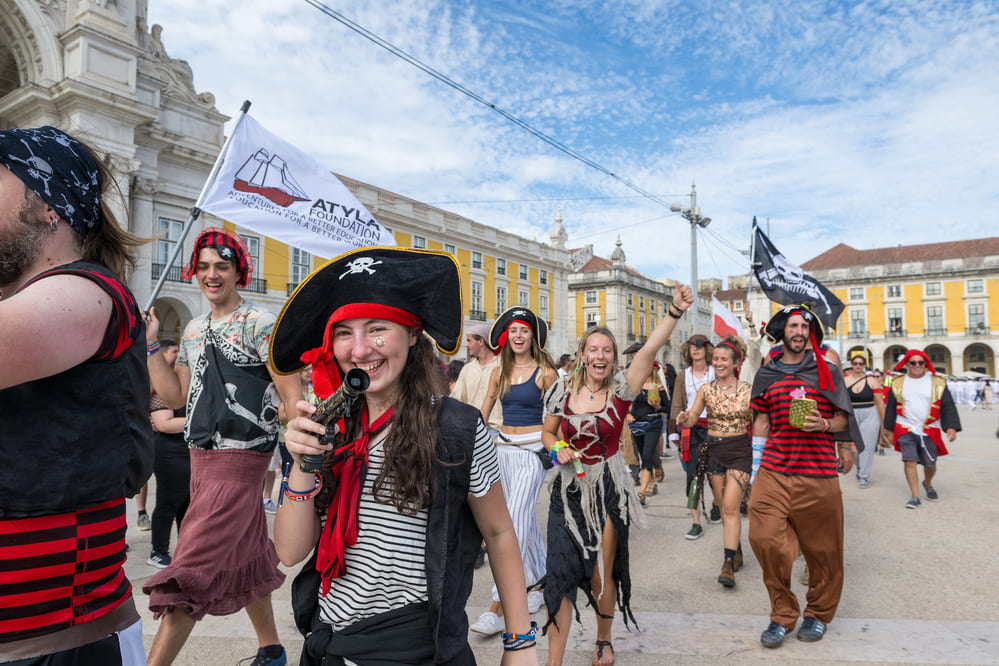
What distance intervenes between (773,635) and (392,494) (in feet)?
11.0

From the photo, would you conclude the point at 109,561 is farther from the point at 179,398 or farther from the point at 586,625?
the point at 586,625

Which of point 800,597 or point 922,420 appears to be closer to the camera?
point 800,597

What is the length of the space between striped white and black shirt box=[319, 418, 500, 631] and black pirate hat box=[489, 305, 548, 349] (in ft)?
11.9

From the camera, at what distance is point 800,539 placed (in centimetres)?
424

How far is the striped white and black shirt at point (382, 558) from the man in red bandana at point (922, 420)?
873cm

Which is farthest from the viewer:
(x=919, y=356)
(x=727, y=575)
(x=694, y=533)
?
(x=919, y=356)

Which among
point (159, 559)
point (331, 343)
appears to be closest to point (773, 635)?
point (331, 343)

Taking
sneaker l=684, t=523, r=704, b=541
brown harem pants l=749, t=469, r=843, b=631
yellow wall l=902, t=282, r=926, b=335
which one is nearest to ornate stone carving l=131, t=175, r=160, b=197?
sneaker l=684, t=523, r=704, b=541

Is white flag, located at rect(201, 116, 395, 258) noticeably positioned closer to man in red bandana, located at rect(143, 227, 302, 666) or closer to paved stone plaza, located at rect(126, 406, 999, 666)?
man in red bandana, located at rect(143, 227, 302, 666)

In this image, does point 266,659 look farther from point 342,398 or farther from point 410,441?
point 342,398

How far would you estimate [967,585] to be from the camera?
199 inches

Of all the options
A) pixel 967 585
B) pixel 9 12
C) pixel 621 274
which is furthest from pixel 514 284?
pixel 967 585

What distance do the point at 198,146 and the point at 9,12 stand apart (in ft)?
21.4

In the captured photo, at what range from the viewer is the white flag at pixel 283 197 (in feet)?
17.5
